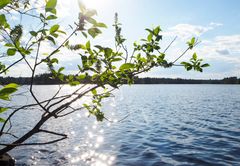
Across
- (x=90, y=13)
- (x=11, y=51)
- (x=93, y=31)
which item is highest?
(x=90, y=13)

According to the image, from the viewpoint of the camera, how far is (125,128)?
90.8ft

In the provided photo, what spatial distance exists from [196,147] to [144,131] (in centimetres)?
749

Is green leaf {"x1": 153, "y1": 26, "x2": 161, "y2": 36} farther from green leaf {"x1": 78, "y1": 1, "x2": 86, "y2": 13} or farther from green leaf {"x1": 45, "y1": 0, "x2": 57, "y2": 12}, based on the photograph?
green leaf {"x1": 45, "y1": 0, "x2": 57, "y2": 12}

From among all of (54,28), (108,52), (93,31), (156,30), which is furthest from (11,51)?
(156,30)

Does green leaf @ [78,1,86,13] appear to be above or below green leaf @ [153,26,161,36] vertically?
below

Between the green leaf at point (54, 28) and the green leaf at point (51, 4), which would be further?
the green leaf at point (54, 28)

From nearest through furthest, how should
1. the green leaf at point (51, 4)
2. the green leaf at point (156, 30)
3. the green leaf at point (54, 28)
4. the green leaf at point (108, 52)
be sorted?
the green leaf at point (51, 4) → the green leaf at point (54, 28) → the green leaf at point (108, 52) → the green leaf at point (156, 30)

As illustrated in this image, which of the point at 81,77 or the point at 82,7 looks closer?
the point at 82,7

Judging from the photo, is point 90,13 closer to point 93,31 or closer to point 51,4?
point 93,31

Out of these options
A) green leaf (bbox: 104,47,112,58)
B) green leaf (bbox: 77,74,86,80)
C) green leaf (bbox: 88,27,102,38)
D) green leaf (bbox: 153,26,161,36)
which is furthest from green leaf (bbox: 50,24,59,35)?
green leaf (bbox: 153,26,161,36)

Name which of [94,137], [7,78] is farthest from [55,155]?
[7,78]

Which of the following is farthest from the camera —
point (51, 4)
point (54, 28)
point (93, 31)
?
point (54, 28)

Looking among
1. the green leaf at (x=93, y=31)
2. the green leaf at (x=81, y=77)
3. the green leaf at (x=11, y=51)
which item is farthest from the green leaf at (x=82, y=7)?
the green leaf at (x=81, y=77)

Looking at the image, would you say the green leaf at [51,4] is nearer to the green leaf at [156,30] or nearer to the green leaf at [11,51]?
the green leaf at [11,51]
